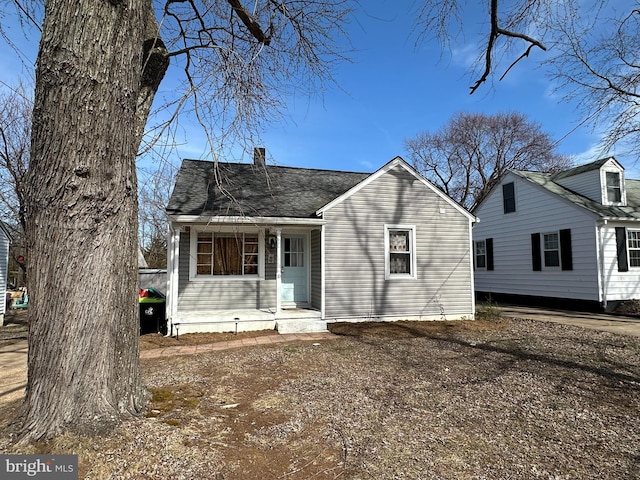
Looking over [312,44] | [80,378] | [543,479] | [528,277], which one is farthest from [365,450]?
[528,277]

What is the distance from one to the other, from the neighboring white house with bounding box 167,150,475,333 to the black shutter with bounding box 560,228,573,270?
4.94 m

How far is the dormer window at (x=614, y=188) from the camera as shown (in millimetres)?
13219

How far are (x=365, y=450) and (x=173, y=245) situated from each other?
22.7 ft

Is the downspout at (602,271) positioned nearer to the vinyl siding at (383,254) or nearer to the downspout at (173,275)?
the vinyl siding at (383,254)

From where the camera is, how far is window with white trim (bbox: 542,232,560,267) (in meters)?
13.3

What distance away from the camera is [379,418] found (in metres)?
3.58

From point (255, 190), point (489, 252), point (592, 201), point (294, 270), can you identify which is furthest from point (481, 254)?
point (255, 190)

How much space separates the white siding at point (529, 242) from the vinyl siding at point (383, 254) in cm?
491

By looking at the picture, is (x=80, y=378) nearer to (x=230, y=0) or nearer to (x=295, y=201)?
(x=230, y=0)

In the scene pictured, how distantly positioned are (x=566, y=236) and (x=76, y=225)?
14676 mm

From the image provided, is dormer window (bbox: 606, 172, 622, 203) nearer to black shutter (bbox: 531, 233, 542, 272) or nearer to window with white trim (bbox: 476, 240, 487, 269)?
black shutter (bbox: 531, 233, 542, 272)

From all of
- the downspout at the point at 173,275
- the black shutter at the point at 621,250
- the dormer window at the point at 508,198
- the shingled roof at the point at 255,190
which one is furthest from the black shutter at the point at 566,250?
the downspout at the point at 173,275

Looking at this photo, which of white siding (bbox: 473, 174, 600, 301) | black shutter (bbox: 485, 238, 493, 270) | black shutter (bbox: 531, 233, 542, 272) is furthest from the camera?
black shutter (bbox: 485, 238, 493, 270)

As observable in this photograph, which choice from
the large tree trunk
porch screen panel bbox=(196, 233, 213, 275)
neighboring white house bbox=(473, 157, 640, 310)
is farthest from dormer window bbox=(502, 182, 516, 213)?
the large tree trunk
